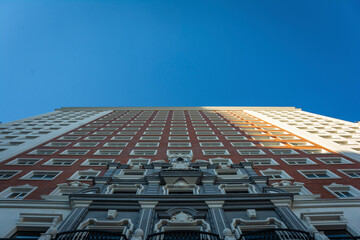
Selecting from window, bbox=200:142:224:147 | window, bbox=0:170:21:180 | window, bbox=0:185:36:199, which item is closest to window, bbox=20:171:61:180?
window, bbox=0:170:21:180

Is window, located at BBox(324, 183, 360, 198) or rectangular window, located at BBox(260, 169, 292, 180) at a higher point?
rectangular window, located at BBox(260, 169, 292, 180)

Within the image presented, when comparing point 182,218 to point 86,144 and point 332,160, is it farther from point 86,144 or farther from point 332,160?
point 86,144

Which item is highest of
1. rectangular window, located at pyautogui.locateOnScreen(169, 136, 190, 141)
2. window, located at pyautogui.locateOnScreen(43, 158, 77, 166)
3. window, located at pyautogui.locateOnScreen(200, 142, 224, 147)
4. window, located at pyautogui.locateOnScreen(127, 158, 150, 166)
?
rectangular window, located at pyautogui.locateOnScreen(169, 136, 190, 141)

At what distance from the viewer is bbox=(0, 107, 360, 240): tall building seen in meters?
14.0

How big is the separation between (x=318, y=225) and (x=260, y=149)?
17.0m

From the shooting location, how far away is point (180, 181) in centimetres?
1986

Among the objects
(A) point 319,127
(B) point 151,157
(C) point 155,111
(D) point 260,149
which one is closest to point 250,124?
(A) point 319,127

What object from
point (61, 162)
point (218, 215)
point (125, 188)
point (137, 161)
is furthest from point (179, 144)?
point (218, 215)

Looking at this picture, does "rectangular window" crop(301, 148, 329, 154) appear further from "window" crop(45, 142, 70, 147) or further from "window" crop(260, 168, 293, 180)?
"window" crop(45, 142, 70, 147)

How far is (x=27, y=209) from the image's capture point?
15469 mm

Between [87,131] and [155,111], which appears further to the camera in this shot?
[155,111]

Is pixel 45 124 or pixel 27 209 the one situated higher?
pixel 45 124

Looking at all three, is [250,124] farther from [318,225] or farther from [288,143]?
[318,225]

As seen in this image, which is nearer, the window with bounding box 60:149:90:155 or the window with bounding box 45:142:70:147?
the window with bounding box 60:149:90:155
